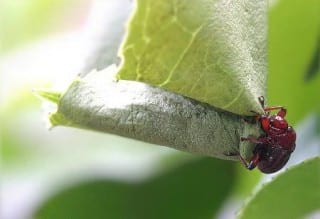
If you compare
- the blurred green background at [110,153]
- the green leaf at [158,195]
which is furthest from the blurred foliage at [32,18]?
the green leaf at [158,195]

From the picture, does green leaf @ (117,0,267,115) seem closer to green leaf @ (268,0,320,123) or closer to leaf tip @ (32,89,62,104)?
leaf tip @ (32,89,62,104)

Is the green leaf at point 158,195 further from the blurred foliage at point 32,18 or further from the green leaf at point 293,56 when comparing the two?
the blurred foliage at point 32,18

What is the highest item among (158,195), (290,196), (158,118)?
(158,118)

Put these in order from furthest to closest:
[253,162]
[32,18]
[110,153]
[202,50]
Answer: [32,18], [110,153], [253,162], [202,50]

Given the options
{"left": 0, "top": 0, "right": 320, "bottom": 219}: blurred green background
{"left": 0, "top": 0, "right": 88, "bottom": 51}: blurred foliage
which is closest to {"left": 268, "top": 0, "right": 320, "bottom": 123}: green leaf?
{"left": 0, "top": 0, "right": 320, "bottom": 219}: blurred green background

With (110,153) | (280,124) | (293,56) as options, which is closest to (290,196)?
(280,124)

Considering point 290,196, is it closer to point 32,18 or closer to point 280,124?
point 280,124
